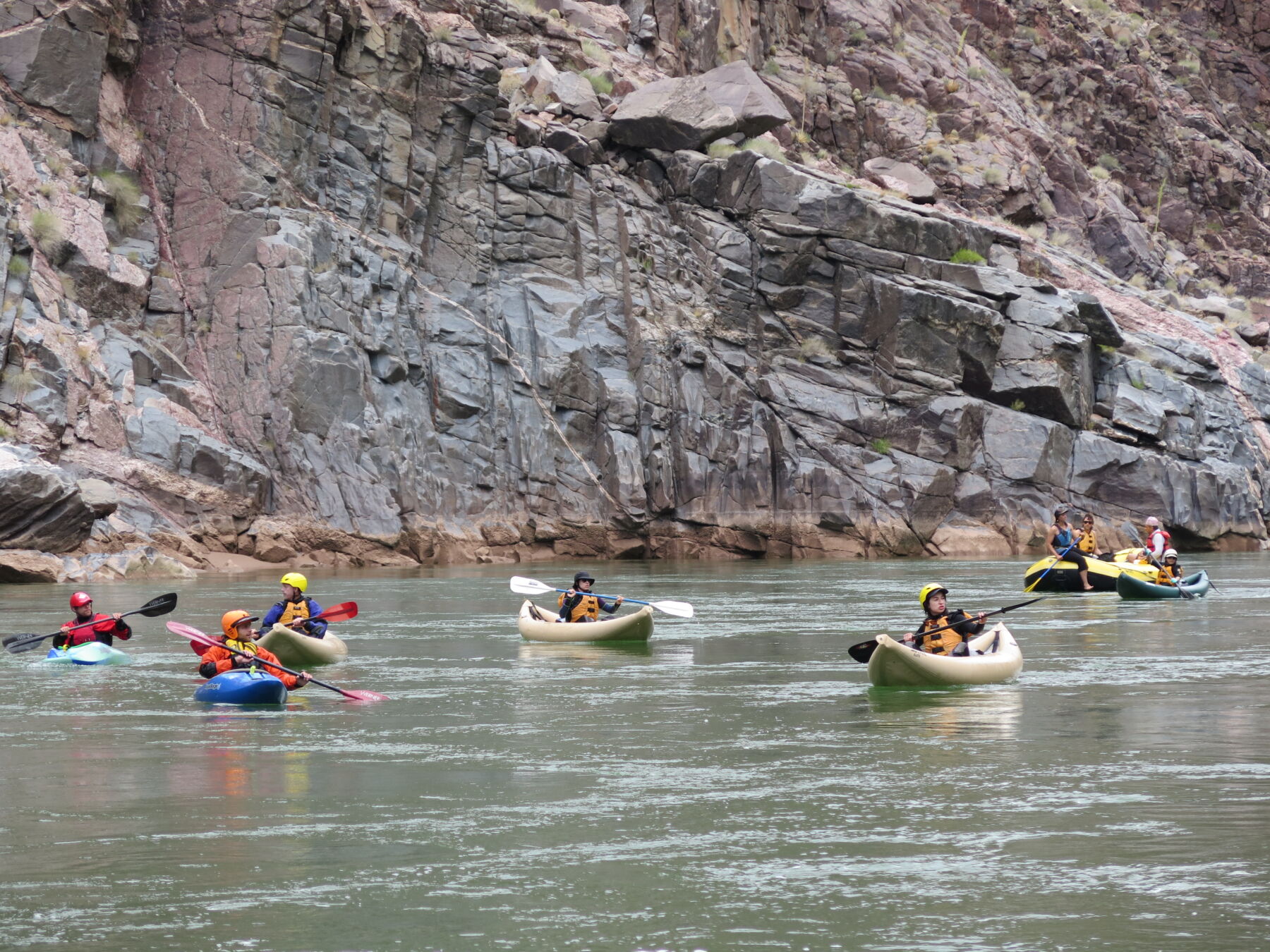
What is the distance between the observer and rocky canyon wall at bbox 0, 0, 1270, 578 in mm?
39812

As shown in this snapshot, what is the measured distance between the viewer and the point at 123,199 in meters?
42.0

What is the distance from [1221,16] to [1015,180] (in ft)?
84.4

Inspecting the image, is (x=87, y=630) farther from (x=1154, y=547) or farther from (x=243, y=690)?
(x=1154, y=547)

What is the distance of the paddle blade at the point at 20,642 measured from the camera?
18.6 m

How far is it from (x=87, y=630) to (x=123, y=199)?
25812mm

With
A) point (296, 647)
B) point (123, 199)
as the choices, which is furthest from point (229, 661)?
point (123, 199)

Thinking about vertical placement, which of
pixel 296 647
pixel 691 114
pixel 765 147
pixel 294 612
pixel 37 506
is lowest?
pixel 296 647

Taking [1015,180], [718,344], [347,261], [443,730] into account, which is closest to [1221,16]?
[1015,180]

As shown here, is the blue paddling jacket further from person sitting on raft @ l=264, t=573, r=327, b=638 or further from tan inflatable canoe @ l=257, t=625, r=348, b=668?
tan inflatable canoe @ l=257, t=625, r=348, b=668

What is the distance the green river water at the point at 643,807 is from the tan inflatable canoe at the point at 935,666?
17cm

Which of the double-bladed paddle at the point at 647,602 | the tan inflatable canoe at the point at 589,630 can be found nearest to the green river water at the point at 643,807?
the tan inflatable canoe at the point at 589,630

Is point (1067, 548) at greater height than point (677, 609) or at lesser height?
greater

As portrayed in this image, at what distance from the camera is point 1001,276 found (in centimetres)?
4891

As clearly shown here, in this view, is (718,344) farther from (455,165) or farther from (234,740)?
(234,740)
